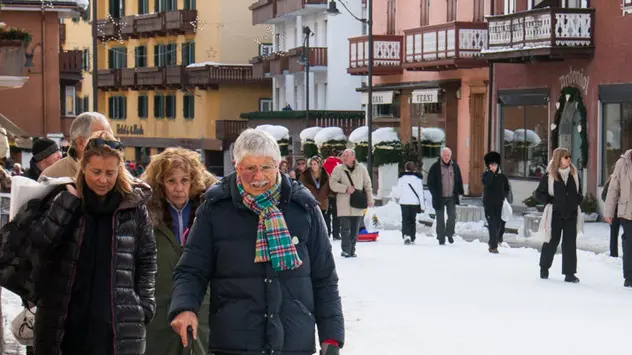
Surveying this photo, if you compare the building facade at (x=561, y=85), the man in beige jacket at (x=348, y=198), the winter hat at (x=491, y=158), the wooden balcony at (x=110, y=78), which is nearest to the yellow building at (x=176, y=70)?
the wooden balcony at (x=110, y=78)

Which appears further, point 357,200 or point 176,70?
point 176,70

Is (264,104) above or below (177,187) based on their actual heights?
above

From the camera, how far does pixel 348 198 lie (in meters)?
22.0

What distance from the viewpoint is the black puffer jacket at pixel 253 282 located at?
21.4ft

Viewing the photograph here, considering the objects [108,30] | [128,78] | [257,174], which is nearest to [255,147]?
[257,174]

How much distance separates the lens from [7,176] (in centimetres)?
869

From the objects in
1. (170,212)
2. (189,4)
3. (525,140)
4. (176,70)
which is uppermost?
(189,4)

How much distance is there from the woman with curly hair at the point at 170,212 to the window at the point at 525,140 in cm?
2841

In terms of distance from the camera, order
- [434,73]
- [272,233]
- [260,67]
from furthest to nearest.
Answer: [260,67]
[434,73]
[272,233]

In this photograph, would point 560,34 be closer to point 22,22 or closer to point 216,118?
point 22,22

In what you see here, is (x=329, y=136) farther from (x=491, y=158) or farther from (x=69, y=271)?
(x=69, y=271)

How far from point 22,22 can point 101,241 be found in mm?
Result: 42966

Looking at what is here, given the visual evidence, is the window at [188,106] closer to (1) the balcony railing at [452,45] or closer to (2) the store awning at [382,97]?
(2) the store awning at [382,97]

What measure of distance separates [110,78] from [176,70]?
350 inches
